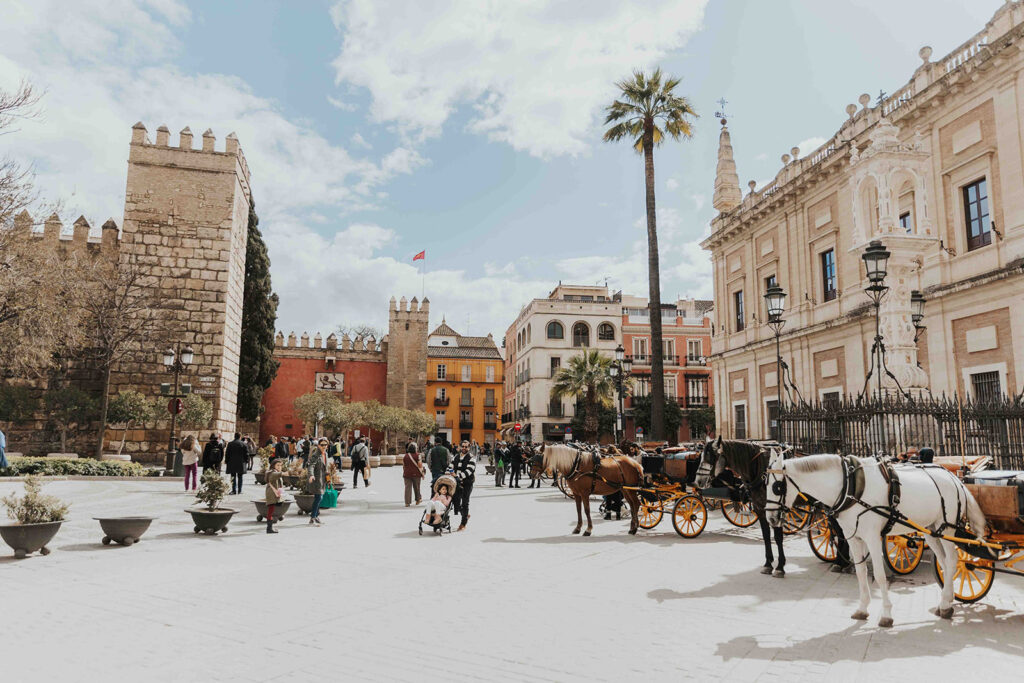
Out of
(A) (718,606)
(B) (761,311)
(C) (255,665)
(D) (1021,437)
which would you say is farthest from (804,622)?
(B) (761,311)

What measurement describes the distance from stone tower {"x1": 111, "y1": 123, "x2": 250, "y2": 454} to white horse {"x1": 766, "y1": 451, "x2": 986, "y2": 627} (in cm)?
2287

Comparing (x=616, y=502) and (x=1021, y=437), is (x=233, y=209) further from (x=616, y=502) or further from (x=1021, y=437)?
(x=1021, y=437)

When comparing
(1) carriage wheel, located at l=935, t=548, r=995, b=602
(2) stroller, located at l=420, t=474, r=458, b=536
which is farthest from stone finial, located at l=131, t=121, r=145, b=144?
(1) carriage wheel, located at l=935, t=548, r=995, b=602

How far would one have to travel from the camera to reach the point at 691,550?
8.74 metres

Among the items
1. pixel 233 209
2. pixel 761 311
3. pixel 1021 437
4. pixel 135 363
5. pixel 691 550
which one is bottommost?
pixel 691 550

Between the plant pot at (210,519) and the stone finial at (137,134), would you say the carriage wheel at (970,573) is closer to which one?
the plant pot at (210,519)

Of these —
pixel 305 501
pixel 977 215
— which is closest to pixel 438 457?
pixel 305 501

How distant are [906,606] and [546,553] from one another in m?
4.05

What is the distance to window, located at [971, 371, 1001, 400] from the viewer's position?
1664cm

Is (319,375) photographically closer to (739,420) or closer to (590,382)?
(590,382)

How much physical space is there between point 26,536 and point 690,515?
8404 millimetres

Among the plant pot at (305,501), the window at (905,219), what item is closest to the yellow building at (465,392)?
the window at (905,219)

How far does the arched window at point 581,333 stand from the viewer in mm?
52688

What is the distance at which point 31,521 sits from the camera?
25.4ft
